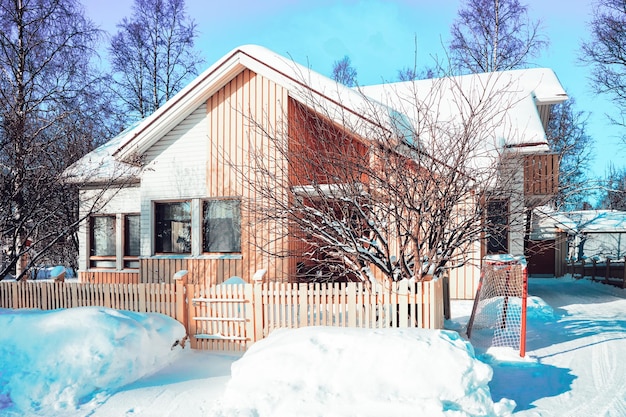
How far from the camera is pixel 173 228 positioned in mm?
12422

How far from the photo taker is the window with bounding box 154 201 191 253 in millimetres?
12316

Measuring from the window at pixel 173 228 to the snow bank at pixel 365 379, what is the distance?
7.42 meters

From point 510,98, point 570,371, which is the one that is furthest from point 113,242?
point 570,371

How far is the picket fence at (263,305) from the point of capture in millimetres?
6695

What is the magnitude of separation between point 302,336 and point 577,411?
3151mm

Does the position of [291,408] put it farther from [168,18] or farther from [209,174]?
[168,18]

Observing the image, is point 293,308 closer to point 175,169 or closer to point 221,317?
point 221,317

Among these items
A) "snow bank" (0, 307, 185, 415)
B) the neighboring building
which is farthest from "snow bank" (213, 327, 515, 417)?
the neighboring building

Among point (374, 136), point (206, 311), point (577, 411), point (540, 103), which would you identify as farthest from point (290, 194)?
point (540, 103)

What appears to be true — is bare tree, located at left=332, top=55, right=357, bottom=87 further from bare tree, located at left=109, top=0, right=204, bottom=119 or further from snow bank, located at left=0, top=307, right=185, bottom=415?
snow bank, located at left=0, top=307, right=185, bottom=415

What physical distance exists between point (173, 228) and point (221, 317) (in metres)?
5.56

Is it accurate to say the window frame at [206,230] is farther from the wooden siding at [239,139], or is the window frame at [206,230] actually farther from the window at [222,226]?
the wooden siding at [239,139]

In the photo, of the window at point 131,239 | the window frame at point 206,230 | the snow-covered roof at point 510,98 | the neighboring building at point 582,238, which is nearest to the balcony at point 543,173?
the snow-covered roof at point 510,98

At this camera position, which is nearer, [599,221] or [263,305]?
[263,305]
